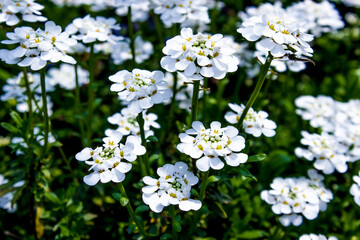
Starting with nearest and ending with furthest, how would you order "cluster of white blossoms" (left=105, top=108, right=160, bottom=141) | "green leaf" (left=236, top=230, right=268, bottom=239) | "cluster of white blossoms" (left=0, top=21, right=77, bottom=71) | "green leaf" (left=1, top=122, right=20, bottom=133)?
"cluster of white blossoms" (left=0, top=21, right=77, bottom=71)
"cluster of white blossoms" (left=105, top=108, right=160, bottom=141)
"green leaf" (left=1, top=122, right=20, bottom=133)
"green leaf" (left=236, top=230, right=268, bottom=239)

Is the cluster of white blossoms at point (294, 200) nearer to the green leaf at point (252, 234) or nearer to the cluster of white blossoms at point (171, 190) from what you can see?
the green leaf at point (252, 234)

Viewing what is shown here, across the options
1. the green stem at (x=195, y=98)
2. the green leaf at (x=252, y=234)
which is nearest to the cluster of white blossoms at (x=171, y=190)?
the green stem at (x=195, y=98)

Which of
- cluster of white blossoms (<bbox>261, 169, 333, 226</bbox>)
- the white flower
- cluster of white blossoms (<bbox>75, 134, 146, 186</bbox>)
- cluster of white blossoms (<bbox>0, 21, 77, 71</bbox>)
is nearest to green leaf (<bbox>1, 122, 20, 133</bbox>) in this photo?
cluster of white blossoms (<bbox>0, 21, 77, 71</bbox>)

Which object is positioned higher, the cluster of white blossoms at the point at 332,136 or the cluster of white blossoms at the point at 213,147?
the cluster of white blossoms at the point at 213,147

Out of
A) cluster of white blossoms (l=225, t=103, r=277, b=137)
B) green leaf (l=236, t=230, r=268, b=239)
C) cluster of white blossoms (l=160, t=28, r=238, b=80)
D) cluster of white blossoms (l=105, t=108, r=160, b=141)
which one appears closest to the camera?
cluster of white blossoms (l=160, t=28, r=238, b=80)

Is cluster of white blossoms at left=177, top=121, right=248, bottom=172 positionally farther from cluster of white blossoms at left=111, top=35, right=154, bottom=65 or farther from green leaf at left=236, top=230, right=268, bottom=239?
cluster of white blossoms at left=111, top=35, right=154, bottom=65
